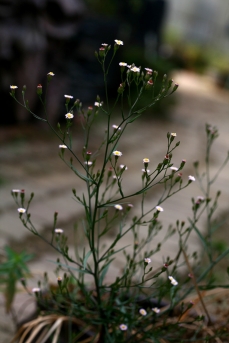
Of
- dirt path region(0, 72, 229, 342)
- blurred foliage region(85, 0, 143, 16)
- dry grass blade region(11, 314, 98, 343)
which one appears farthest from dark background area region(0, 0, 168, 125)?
dry grass blade region(11, 314, 98, 343)

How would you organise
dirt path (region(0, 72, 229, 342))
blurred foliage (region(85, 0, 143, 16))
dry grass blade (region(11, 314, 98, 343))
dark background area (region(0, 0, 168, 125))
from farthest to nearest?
blurred foliage (region(85, 0, 143, 16)) → dark background area (region(0, 0, 168, 125)) → dirt path (region(0, 72, 229, 342)) → dry grass blade (region(11, 314, 98, 343))

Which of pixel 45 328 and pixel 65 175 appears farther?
pixel 65 175

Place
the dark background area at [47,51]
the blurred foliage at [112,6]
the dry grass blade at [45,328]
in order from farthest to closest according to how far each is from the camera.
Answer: the blurred foliage at [112,6] < the dark background area at [47,51] < the dry grass blade at [45,328]

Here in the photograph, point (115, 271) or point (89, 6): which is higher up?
point (115, 271)

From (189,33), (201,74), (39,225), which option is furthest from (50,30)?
(189,33)

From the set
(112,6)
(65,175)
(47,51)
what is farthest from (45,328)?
(112,6)

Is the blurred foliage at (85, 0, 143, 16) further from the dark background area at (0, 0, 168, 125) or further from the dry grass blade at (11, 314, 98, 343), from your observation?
the dry grass blade at (11, 314, 98, 343)

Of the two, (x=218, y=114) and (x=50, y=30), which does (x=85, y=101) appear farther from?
(x=218, y=114)

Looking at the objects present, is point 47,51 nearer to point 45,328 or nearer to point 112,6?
point 45,328

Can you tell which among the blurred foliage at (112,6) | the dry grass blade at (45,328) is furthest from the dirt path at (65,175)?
the blurred foliage at (112,6)

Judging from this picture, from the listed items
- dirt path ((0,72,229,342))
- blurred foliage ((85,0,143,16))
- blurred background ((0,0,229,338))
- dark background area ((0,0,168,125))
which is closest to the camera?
dirt path ((0,72,229,342))

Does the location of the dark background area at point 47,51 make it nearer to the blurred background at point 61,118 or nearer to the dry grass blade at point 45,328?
the blurred background at point 61,118
